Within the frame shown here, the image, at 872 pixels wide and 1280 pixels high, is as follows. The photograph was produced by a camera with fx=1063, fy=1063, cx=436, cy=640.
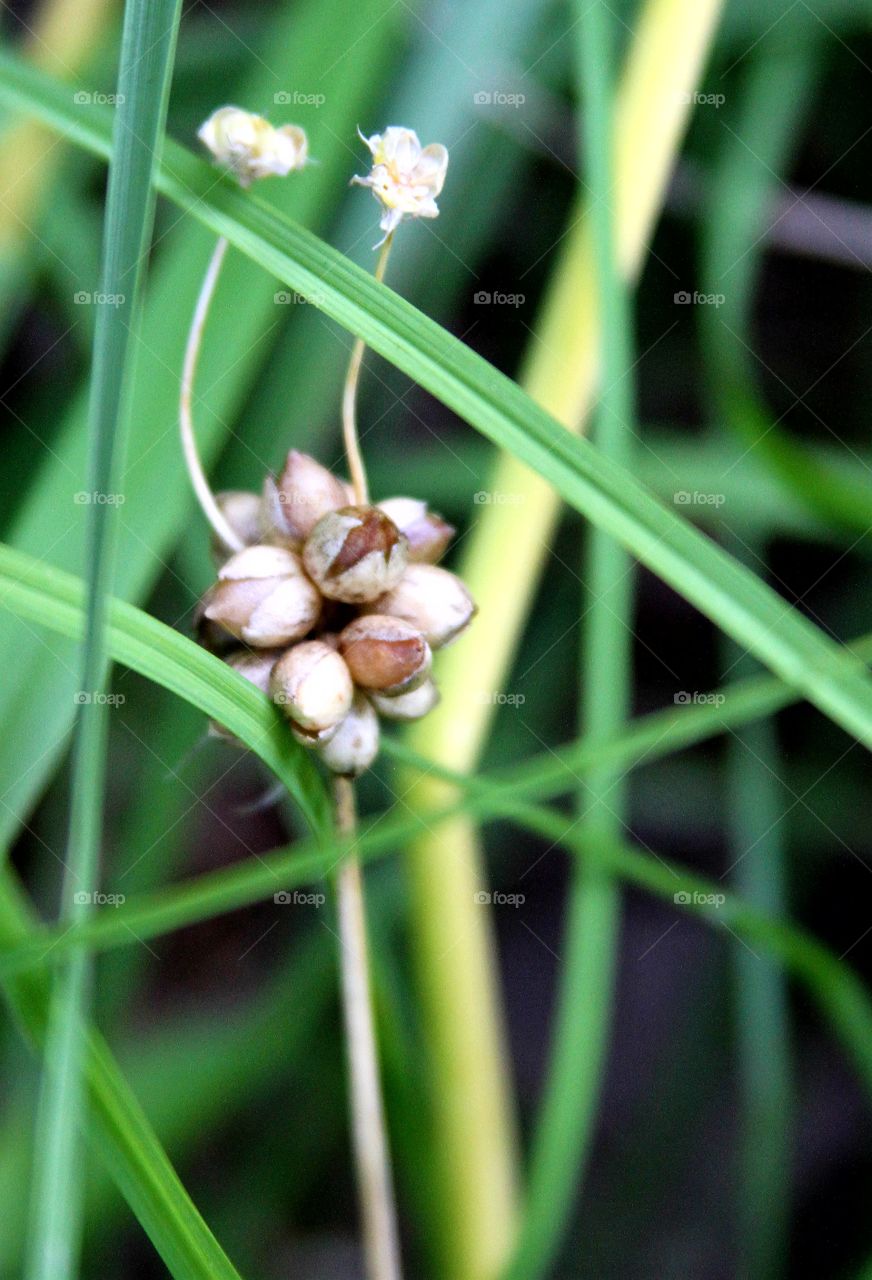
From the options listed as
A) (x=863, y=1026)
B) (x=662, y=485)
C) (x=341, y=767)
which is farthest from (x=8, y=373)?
(x=863, y=1026)

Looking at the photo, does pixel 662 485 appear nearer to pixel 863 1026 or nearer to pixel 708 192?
pixel 708 192

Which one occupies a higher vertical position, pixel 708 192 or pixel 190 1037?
pixel 708 192

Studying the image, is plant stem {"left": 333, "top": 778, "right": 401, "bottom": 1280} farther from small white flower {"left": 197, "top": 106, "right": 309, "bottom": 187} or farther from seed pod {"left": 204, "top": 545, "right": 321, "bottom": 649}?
small white flower {"left": 197, "top": 106, "right": 309, "bottom": 187}

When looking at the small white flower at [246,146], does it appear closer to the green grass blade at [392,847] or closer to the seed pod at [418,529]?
the seed pod at [418,529]

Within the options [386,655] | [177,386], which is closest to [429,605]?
[386,655]

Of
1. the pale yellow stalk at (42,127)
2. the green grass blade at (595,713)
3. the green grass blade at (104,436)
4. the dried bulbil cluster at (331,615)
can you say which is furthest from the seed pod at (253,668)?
the pale yellow stalk at (42,127)

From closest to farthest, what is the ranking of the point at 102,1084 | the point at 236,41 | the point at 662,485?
the point at 102,1084, the point at 662,485, the point at 236,41
